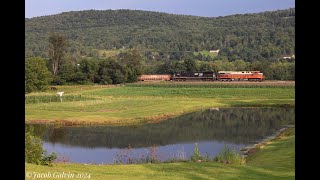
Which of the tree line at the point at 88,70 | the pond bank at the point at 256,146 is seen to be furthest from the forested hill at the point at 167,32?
the pond bank at the point at 256,146

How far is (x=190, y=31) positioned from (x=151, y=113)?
109 metres

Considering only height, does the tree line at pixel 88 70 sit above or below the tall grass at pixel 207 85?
above

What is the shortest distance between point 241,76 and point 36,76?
27.5 meters

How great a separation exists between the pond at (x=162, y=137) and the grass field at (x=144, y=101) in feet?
7.82

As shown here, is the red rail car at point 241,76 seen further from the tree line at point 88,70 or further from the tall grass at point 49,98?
the tall grass at point 49,98

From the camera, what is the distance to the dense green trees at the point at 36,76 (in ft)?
148

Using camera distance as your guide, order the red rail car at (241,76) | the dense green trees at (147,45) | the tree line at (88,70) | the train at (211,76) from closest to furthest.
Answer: the tree line at (88,70), the red rail car at (241,76), the dense green trees at (147,45), the train at (211,76)

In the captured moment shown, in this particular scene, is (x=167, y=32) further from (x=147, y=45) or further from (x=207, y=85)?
(x=207, y=85)

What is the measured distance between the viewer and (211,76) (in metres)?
61.4

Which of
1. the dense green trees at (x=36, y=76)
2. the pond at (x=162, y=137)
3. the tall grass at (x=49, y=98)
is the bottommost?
the pond at (x=162, y=137)

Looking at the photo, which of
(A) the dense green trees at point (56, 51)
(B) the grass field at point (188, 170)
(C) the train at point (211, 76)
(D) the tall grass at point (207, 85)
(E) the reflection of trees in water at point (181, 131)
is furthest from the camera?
(C) the train at point (211, 76)

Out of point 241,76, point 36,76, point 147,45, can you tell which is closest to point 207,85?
point 241,76

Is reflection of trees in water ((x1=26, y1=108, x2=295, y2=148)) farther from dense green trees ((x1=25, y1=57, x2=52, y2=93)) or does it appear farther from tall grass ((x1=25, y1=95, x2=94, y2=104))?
dense green trees ((x1=25, y1=57, x2=52, y2=93))

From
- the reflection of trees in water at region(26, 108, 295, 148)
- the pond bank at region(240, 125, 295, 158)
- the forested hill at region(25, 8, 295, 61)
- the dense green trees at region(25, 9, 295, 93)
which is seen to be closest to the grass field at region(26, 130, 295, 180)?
the pond bank at region(240, 125, 295, 158)
